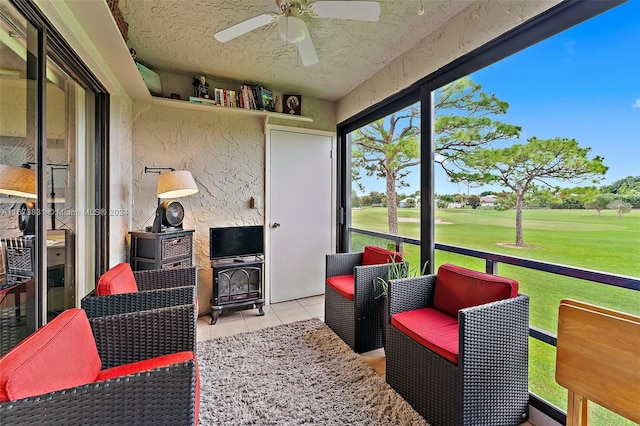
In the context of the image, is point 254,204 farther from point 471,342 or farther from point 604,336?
point 604,336

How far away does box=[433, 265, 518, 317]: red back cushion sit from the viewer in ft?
5.36

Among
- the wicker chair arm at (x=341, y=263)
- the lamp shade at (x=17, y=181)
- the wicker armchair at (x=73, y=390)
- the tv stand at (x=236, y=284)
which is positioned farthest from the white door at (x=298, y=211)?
the wicker armchair at (x=73, y=390)

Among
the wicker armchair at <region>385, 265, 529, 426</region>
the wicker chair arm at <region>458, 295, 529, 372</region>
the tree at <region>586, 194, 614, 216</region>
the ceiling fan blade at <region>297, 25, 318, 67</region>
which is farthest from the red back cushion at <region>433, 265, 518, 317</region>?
the ceiling fan blade at <region>297, 25, 318, 67</region>

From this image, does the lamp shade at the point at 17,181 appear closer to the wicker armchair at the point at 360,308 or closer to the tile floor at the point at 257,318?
the tile floor at the point at 257,318

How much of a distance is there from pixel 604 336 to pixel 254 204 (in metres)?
2.99

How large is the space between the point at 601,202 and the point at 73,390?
2.43m

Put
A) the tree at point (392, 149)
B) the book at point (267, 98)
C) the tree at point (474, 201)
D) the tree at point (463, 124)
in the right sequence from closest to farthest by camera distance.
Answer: the tree at point (463, 124) < the tree at point (474, 201) < the tree at point (392, 149) < the book at point (267, 98)

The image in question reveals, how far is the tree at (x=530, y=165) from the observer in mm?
1536

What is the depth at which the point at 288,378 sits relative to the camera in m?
1.90

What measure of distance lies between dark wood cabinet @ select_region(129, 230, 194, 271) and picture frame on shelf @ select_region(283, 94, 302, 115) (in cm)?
185

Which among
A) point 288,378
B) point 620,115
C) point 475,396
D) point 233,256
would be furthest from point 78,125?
point 620,115

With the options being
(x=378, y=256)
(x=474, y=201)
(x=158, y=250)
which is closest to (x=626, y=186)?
(x=474, y=201)

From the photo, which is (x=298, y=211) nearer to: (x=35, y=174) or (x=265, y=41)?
(x=265, y=41)

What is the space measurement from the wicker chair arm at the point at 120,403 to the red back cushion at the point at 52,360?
0.21 feet
